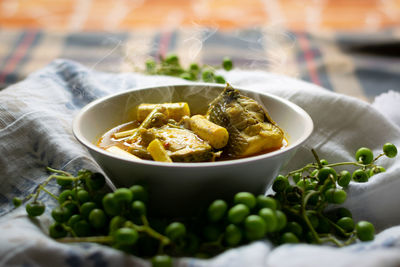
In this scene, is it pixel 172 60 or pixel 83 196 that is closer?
pixel 83 196

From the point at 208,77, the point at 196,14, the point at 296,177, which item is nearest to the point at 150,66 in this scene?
the point at 208,77

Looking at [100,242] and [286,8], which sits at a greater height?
[100,242]

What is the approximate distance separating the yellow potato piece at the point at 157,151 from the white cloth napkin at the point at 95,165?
17 centimetres

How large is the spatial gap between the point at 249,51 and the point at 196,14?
164 cm

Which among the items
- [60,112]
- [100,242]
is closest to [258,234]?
[100,242]

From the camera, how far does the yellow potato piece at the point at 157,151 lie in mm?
807

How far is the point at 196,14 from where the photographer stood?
3178mm

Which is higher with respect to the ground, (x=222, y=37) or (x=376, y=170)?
(x=376, y=170)

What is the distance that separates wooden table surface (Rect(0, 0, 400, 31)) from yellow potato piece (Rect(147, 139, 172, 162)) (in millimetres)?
2146

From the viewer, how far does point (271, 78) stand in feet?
4.32

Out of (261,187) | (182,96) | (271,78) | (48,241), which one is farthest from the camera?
(271,78)

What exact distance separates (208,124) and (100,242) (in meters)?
0.29

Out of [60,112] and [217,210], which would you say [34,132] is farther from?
[217,210]

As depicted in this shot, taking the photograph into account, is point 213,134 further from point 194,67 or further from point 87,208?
point 194,67
